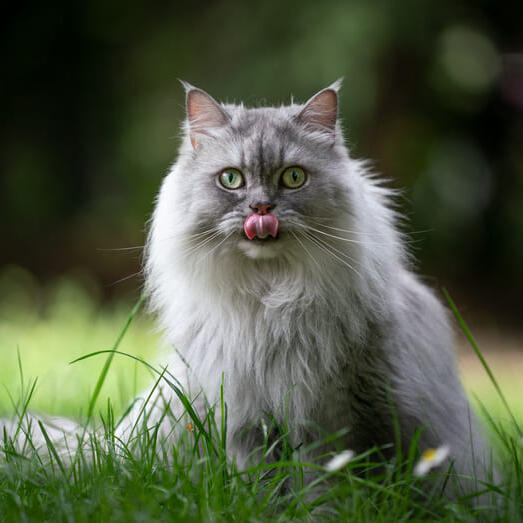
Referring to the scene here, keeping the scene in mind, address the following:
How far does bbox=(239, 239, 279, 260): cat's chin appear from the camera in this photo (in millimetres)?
2590

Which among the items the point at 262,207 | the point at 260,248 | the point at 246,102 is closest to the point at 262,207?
the point at 262,207

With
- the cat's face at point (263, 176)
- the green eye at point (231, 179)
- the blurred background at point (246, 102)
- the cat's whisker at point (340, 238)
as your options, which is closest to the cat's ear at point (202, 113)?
the cat's face at point (263, 176)

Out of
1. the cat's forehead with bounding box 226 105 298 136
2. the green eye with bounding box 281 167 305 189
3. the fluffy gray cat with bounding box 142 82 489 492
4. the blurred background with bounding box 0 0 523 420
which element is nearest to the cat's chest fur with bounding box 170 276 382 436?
the fluffy gray cat with bounding box 142 82 489 492

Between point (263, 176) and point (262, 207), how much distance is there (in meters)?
0.17

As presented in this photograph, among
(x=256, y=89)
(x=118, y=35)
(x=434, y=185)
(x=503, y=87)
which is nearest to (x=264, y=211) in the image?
(x=256, y=89)

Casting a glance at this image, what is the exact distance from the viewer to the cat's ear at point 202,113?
2854mm

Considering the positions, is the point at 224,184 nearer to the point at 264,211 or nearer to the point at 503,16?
the point at 264,211

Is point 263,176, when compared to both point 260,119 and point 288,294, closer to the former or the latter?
point 260,119

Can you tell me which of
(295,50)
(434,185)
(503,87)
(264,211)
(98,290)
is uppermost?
(295,50)

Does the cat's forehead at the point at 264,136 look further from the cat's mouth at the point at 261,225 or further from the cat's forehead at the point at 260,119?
the cat's mouth at the point at 261,225

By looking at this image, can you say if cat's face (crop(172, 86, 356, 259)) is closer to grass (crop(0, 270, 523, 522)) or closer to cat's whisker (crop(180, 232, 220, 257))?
cat's whisker (crop(180, 232, 220, 257))

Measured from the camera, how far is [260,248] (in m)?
2.60

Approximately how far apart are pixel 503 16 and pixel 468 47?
0.64m

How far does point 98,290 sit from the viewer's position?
26.5 feet
